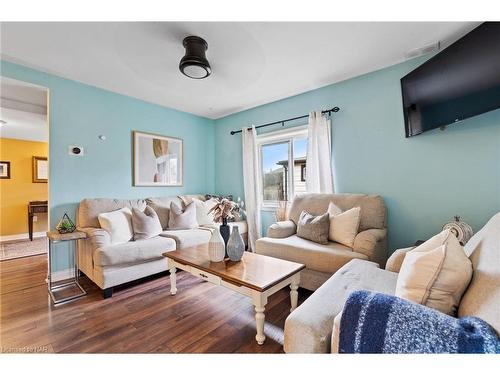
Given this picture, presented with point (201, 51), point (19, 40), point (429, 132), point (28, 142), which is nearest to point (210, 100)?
point (201, 51)

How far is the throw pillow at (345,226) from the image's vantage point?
2.12 meters

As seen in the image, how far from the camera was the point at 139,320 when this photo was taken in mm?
1715

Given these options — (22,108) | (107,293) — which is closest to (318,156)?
(107,293)

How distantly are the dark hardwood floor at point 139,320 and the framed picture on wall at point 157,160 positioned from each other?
1.57 m

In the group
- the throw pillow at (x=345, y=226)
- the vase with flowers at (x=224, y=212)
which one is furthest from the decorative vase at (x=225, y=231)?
the throw pillow at (x=345, y=226)

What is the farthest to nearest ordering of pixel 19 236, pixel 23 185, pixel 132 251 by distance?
1. pixel 23 185
2. pixel 19 236
3. pixel 132 251

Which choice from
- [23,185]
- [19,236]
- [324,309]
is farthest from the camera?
[23,185]

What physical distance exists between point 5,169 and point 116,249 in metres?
4.35

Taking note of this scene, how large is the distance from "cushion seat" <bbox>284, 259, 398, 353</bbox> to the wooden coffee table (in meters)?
0.32

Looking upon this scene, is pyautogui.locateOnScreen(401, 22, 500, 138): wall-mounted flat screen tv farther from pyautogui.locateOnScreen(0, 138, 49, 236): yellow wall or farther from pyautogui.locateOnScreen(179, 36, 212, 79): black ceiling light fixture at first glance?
pyautogui.locateOnScreen(0, 138, 49, 236): yellow wall

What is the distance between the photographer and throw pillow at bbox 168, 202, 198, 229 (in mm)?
2990

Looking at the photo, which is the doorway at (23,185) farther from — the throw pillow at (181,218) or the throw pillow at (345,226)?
the throw pillow at (345,226)

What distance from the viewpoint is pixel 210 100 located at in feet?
10.8

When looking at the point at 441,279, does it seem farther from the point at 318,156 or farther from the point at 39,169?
the point at 39,169
